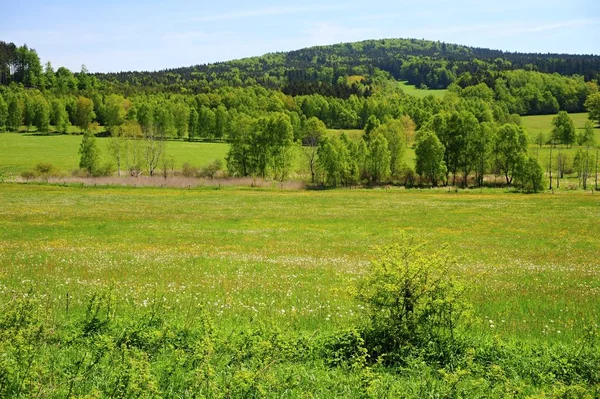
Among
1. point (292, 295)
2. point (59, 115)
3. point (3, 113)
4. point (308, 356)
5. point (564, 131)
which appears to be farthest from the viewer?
point (59, 115)

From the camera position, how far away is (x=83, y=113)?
157 m

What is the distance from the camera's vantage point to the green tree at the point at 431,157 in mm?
94938

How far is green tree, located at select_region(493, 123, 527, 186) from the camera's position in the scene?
94.7 metres

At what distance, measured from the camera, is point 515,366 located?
30.6 feet

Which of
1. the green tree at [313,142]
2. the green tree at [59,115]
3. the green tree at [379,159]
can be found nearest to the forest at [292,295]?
the green tree at [379,159]

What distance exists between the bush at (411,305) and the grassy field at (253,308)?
0.66 metres

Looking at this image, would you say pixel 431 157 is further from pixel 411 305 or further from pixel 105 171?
pixel 411 305

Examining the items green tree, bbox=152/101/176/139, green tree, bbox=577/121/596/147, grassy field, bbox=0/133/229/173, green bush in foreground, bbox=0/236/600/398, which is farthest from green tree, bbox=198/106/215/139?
green bush in foreground, bbox=0/236/600/398

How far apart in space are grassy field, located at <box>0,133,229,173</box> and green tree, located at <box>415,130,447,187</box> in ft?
171

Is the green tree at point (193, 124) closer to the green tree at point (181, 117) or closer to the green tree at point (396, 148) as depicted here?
the green tree at point (181, 117)

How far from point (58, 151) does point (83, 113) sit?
4643 cm

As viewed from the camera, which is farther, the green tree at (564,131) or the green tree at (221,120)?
the green tree at (221,120)

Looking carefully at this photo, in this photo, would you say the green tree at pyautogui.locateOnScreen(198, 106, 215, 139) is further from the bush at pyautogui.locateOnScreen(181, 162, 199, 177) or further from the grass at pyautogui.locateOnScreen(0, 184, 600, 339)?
the grass at pyautogui.locateOnScreen(0, 184, 600, 339)

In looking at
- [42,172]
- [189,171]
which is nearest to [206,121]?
[189,171]
